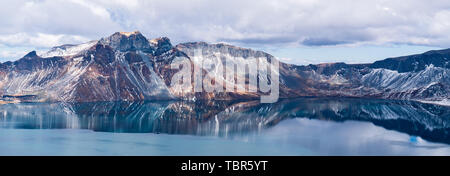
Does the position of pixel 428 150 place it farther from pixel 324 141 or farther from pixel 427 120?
pixel 427 120

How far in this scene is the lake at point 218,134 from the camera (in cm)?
9312

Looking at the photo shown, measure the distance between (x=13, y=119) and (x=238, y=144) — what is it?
278 ft

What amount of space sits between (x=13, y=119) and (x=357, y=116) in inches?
4856

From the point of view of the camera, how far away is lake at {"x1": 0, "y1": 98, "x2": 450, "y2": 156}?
9312 cm

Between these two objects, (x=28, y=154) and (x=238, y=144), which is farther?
(x=238, y=144)

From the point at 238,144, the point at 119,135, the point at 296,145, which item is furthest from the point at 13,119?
the point at 296,145

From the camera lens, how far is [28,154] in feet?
280

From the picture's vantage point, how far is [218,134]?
11744cm

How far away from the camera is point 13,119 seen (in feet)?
484

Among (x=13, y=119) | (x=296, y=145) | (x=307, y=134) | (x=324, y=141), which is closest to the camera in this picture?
(x=296, y=145)
